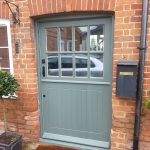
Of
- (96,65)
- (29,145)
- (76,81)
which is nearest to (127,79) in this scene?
(96,65)

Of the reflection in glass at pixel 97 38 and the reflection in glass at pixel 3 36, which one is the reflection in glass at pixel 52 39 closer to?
the reflection in glass at pixel 97 38

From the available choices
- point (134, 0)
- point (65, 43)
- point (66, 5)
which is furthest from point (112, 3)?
point (65, 43)

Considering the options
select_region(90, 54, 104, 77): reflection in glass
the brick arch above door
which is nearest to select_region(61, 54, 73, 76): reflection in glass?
select_region(90, 54, 104, 77): reflection in glass

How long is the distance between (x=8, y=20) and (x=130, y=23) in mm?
2024

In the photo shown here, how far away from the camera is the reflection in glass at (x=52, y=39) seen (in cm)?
362

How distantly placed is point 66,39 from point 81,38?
265 millimetres

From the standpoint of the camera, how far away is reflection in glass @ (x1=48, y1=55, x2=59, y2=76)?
371cm

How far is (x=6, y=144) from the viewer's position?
332cm

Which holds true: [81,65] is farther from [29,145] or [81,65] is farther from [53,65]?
[29,145]

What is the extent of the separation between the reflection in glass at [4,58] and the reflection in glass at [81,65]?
1.28 metres

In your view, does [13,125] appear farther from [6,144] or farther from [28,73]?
[28,73]

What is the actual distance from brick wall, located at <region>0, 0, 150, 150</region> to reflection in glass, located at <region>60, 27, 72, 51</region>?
367 millimetres

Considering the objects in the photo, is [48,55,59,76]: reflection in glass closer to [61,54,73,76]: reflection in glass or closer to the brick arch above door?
[61,54,73,76]: reflection in glass

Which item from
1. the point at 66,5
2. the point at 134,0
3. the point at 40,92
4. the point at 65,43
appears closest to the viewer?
the point at 134,0
